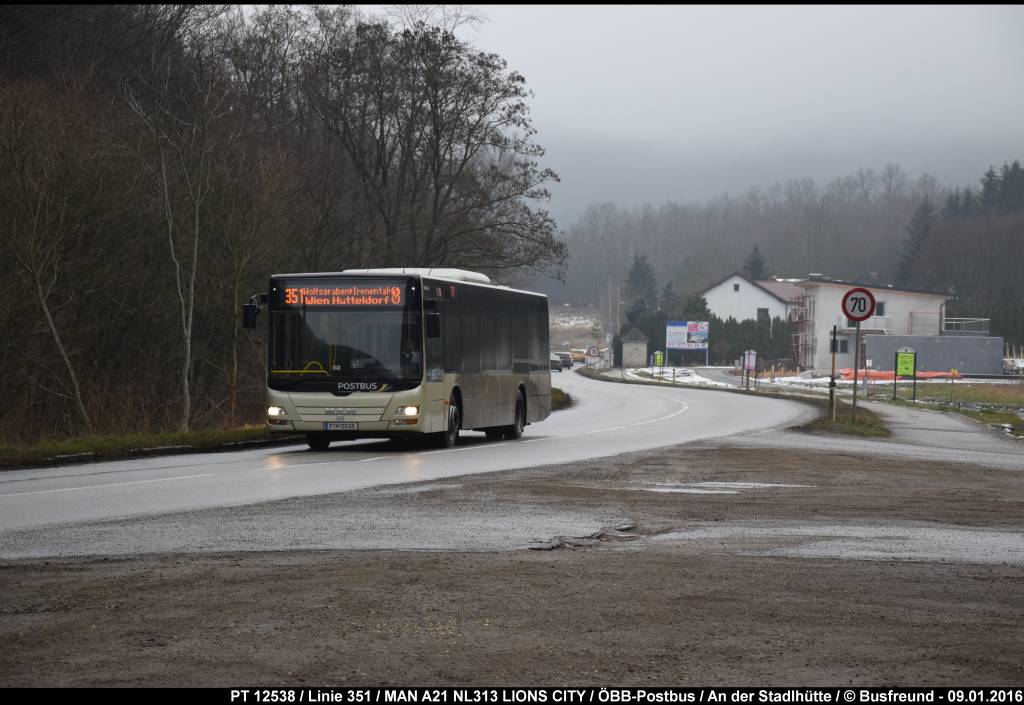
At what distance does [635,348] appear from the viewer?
137750 mm

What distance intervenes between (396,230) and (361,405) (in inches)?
1132

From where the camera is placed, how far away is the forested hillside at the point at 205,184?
30.7 m

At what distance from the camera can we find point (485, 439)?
29.8m

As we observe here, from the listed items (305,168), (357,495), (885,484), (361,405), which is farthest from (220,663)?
(305,168)

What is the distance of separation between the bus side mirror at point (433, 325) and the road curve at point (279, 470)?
2.03 meters

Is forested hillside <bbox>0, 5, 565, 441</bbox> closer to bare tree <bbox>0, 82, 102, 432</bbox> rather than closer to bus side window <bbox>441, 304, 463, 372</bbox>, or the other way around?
bare tree <bbox>0, 82, 102, 432</bbox>

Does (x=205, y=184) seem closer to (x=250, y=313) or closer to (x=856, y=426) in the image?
(x=250, y=313)

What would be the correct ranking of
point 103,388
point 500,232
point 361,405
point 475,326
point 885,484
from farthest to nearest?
point 500,232 < point 103,388 < point 475,326 < point 361,405 < point 885,484

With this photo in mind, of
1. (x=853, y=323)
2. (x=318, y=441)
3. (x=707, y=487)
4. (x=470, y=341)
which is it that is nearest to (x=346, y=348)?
(x=318, y=441)

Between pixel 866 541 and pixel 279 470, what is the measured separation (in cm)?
1016

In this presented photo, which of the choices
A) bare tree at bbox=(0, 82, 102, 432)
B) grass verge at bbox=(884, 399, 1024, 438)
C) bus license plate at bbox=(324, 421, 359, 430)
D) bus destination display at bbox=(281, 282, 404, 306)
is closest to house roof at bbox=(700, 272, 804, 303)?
grass verge at bbox=(884, 399, 1024, 438)

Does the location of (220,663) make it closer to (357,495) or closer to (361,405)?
(357,495)

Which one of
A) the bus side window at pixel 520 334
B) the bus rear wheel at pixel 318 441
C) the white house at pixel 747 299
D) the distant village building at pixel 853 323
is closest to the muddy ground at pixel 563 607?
the bus rear wheel at pixel 318 441
